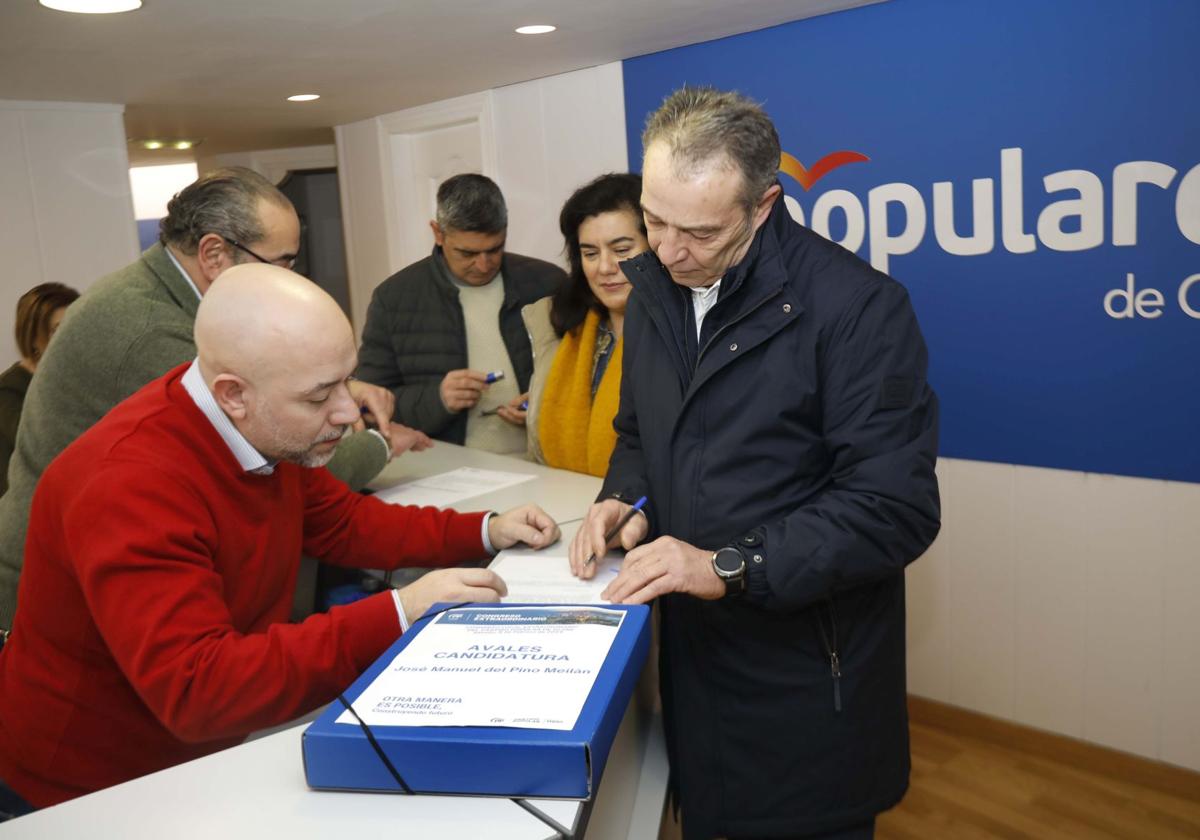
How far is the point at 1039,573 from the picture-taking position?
3031mm

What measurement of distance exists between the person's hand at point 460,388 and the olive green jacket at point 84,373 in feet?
3.32

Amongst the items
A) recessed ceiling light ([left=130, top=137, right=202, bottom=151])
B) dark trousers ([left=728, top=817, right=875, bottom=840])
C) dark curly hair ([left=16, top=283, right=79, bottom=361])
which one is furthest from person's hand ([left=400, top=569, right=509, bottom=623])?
recessed ceiling light ([left=130, top=137, right=202, bottom=151])

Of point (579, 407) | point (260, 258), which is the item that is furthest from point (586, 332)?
point (260, 258)

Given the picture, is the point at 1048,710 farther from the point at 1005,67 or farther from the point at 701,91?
the point at 701,91

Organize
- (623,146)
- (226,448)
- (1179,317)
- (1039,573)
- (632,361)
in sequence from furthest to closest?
(623,146) < (1039,573) < (1179,317) < (632,361) < (226,448)

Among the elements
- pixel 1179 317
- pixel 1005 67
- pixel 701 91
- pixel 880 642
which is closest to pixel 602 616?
pixel 880 642

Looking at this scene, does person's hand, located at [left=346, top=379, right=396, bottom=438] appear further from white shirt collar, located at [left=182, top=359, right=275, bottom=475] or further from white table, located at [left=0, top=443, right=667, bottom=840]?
white table, located at [left=0, top=443, right=667, bottom=840]

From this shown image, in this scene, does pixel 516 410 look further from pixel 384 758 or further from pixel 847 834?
pixel 384 758

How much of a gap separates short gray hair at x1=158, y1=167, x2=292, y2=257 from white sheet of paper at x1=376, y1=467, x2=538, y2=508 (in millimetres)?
682

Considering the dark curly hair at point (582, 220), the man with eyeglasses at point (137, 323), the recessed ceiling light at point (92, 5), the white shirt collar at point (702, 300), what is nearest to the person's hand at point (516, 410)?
the dark curly hair at point (582, 220)

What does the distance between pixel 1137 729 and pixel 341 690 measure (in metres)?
2.58

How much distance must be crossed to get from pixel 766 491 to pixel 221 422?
2.79 feet

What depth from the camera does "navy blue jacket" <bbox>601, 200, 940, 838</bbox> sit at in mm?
1474

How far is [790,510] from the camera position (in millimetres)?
1578
